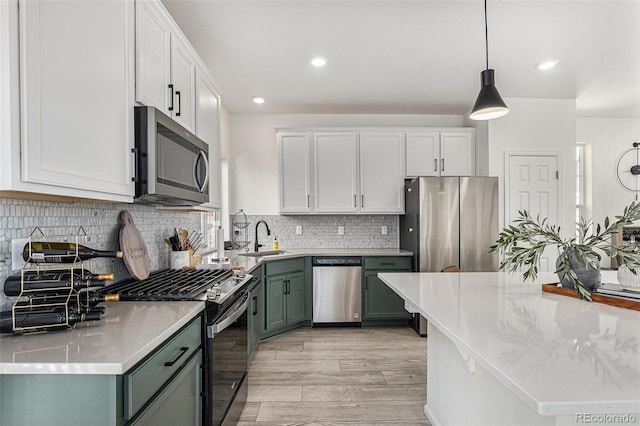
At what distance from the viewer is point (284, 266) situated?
3.80 m

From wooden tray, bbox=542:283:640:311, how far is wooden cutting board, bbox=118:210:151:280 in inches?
85.4

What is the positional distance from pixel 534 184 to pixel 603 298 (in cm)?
308

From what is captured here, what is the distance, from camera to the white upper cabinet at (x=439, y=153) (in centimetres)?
436

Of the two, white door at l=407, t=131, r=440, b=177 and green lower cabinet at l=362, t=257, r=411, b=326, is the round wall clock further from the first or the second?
green lower cabinet at l=362, t=257, r=411, b=326

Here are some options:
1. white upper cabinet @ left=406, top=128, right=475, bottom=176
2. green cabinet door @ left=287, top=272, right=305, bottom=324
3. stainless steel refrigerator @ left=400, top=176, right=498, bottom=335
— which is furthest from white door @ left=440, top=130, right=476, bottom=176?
green cabinet door @ left=287, top=272, right=305, bottom=324

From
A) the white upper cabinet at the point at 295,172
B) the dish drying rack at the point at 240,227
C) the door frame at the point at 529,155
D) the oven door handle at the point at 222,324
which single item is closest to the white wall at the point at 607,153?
the door frame at the point at 529,155

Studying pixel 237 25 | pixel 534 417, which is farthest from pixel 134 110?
pixel 534 417

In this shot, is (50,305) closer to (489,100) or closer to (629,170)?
(489,100)

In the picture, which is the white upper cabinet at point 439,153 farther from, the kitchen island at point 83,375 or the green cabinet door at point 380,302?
the kitchen island at point 83,375

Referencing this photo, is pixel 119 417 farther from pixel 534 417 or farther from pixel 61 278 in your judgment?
pixel 534 417

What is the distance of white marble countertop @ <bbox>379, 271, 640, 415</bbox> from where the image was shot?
72 cm

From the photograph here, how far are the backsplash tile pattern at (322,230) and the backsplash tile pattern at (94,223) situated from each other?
154 cm

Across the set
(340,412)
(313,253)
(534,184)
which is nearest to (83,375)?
(340,412)

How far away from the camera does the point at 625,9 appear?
7.69 ft
